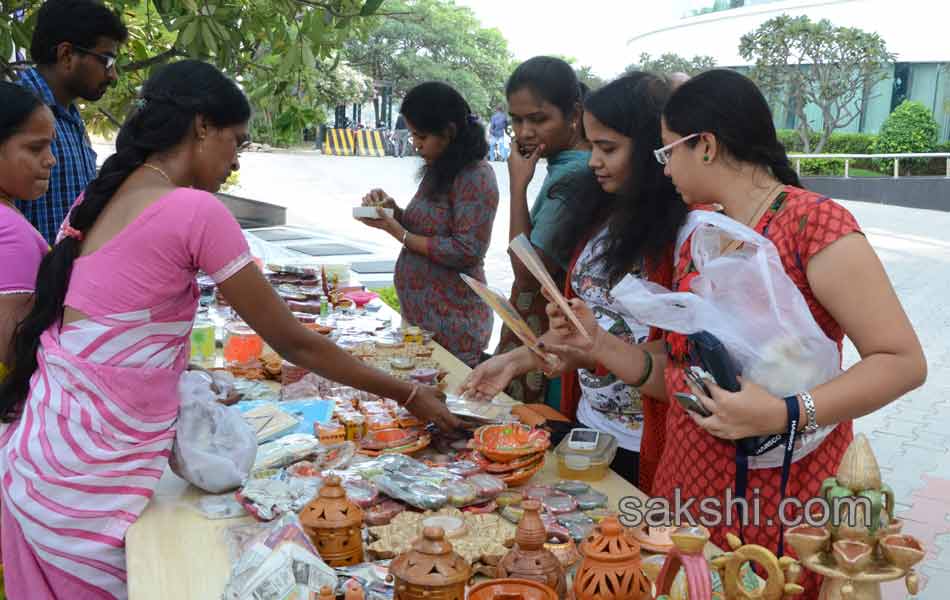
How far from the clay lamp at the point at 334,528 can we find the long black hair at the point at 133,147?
70cm

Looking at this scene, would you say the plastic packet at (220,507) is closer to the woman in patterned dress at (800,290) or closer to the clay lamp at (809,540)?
the woman in patterned dress at (800,290)

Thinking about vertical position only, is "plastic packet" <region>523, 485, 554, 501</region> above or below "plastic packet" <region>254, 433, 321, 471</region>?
below

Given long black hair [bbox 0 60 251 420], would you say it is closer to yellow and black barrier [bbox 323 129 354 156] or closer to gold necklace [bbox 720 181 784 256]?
gold necklace [bbox 720 181 784 256]

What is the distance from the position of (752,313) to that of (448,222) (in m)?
2.26

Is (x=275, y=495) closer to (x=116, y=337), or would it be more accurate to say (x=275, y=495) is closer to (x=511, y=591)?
(x=116, y=337)

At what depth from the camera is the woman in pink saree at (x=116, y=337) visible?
5.65ft

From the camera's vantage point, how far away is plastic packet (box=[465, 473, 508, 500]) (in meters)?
1.81

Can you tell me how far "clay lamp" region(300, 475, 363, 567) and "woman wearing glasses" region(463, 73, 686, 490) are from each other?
2.57 feet

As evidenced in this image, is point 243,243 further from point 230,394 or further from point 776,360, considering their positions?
point 776,360

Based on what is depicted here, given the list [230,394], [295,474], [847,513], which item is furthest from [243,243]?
[847,513]

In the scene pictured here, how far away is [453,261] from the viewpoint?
11.6 feet

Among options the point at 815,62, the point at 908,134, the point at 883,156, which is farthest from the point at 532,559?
the point at 815,62

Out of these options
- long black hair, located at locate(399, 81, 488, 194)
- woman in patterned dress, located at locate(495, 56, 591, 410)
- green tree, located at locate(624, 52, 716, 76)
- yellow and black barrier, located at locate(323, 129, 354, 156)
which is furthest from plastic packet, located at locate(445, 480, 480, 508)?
yellow and black barrier, located at locate(323, 129, 354, 156)

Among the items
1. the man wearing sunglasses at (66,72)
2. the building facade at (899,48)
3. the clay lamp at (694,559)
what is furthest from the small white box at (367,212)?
the building facade at (899,48)
